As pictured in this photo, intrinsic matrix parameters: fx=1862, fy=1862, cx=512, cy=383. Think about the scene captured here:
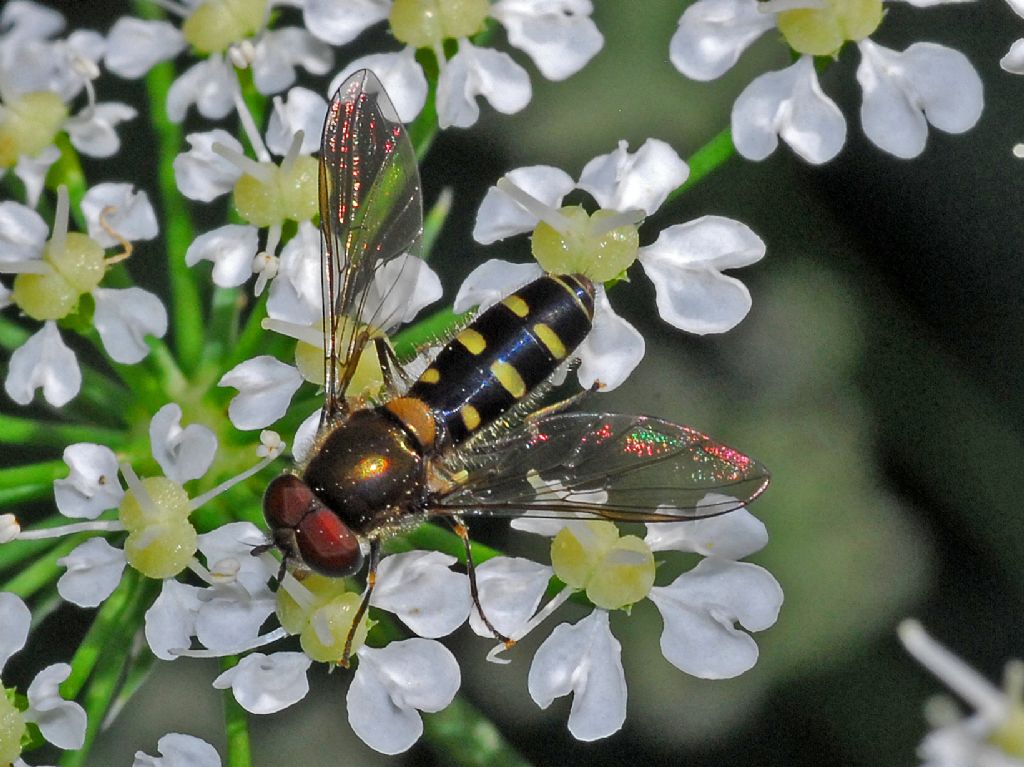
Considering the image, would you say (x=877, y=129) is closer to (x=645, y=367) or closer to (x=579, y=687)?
(x=645, y=367)

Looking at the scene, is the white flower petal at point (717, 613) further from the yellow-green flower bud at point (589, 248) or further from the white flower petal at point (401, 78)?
the white flower petal at point (401, 78)

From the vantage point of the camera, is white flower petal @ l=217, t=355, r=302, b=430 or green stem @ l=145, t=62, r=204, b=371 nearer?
white flower petal @ l=217, t=355, r=302, b=430

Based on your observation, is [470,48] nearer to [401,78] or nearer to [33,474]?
[401,78]

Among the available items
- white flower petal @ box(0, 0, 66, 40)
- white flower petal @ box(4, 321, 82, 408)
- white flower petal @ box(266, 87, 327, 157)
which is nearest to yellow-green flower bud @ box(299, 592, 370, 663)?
white flower petal @ box(4, 321, 82, 408)

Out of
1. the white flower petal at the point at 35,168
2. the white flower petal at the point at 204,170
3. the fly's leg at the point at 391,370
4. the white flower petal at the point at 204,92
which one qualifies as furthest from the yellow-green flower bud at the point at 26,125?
the fly's leg at the point at 391,370

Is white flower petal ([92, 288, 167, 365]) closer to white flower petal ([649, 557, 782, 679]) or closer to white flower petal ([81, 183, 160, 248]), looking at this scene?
white flower petal ([81, 183, 160, 248])
